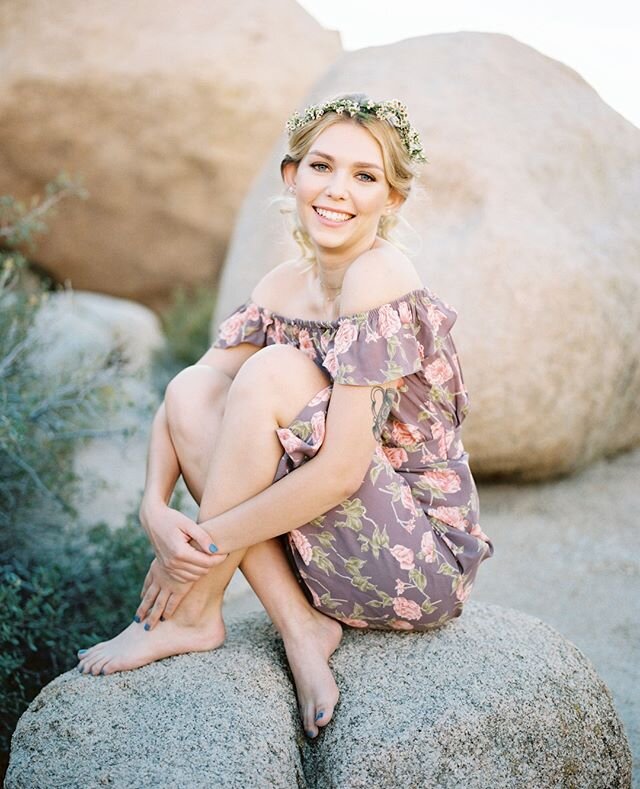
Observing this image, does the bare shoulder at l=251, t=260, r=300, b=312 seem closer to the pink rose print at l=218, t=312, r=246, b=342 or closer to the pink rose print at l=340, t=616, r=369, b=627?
the pink rose print at l=218, t=312, r=246, b=342

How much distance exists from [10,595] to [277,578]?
92cm

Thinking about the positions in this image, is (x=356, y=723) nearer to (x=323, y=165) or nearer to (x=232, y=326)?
(x=232, y=326)

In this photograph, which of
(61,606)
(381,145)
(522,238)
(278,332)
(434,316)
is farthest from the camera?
(522,238)

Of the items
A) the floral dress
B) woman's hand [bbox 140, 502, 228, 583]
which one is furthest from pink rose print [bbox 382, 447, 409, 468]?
woman's hand [bbox 140, 502, 228, 583]

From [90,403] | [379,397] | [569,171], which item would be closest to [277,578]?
[379,397]

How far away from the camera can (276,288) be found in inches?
96.7

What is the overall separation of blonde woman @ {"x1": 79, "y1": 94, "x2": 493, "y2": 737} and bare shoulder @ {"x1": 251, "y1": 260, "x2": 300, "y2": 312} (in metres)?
0.10

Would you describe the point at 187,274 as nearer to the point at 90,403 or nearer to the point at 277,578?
the point at 90,403

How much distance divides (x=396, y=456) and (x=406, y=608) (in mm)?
366

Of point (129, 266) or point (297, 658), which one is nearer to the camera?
point (297, 658)

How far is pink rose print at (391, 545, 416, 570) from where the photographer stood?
200 centimetres

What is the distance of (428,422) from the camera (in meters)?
2.18

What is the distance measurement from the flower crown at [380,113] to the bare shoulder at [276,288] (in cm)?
39

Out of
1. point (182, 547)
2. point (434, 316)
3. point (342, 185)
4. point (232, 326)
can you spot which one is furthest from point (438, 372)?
point (182, 547)
